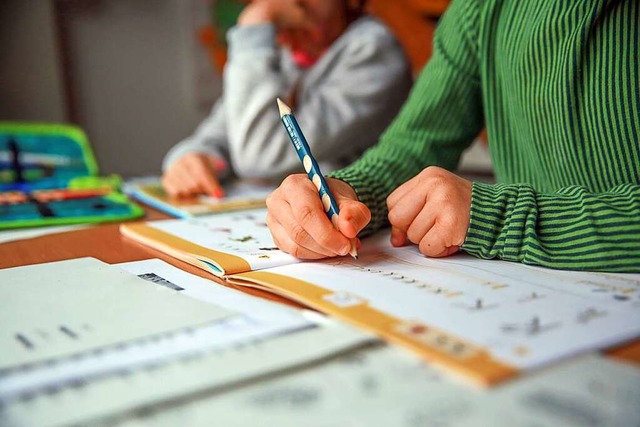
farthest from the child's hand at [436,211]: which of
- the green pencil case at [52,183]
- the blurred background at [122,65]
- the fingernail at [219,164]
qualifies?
the blurred background at [122,65]

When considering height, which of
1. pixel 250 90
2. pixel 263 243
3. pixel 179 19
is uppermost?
pixel 179 19

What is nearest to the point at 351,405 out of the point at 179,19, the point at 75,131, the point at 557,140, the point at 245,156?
the point at 557,140

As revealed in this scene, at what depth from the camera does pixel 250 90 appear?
3.35 ft

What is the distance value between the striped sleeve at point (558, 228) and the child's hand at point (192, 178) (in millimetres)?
477

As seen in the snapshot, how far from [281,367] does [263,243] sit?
0.28 metres

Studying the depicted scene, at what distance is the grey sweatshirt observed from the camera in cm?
101

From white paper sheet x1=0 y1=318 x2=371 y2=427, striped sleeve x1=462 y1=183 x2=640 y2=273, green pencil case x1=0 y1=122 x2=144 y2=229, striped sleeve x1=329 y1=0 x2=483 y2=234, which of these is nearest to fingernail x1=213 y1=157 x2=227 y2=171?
green pencil case x1=0 y1=122 x2=144 y2=229

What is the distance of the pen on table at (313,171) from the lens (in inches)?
19.2

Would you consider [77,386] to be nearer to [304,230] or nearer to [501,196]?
[304,230]

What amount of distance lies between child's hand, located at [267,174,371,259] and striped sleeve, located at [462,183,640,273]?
0.10 m

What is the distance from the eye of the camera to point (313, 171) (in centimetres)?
51

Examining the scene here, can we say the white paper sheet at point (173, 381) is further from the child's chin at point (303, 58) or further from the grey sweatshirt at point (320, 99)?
the child's chin at point (303, 58)

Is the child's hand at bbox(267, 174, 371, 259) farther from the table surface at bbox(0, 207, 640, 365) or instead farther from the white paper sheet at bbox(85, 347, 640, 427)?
the white paper sheet at bbox(85, 347, 640, 427)

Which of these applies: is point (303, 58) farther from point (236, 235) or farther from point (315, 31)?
point (236, 235)
